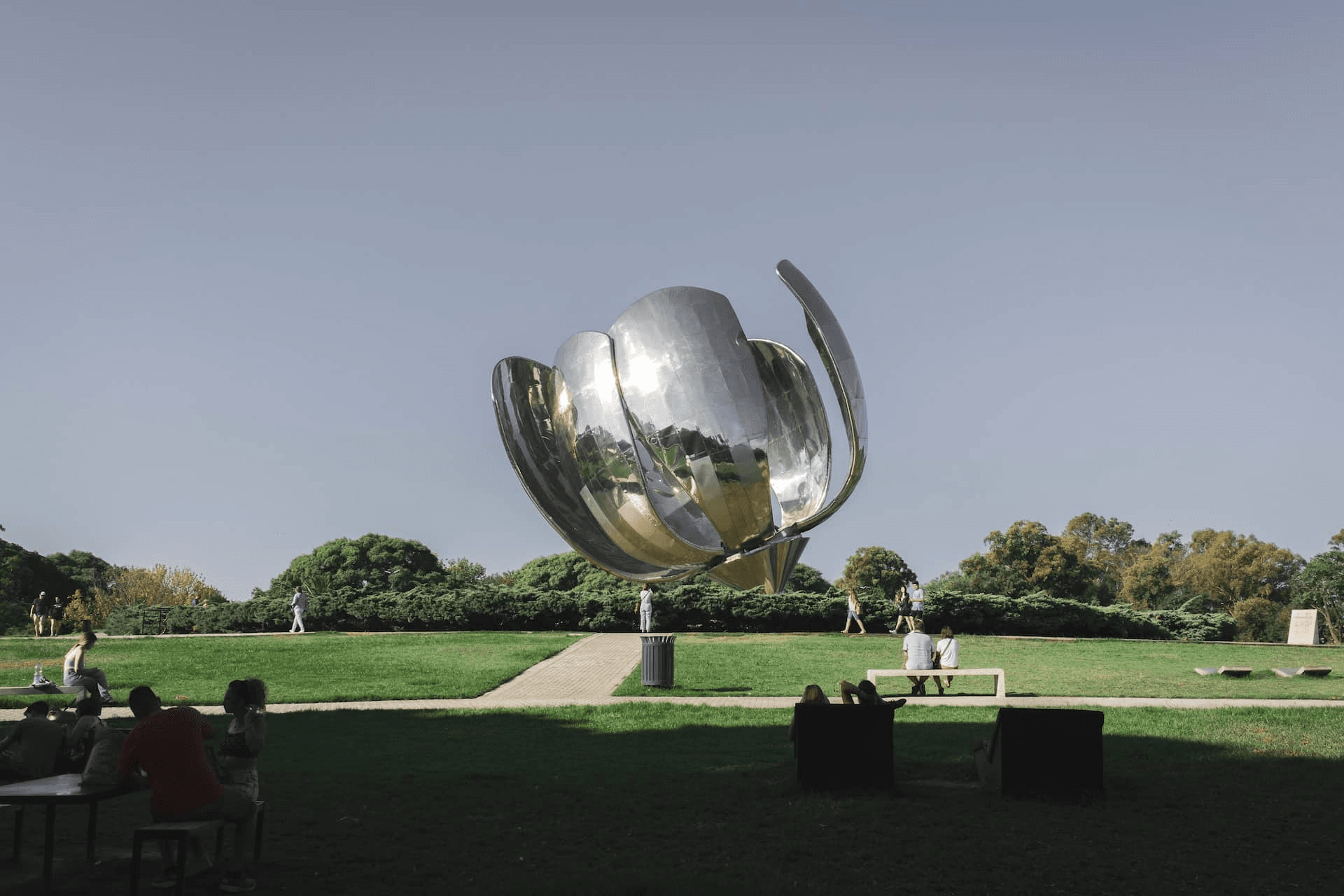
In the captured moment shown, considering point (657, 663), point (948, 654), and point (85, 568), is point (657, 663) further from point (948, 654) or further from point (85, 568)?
point (85, 568)

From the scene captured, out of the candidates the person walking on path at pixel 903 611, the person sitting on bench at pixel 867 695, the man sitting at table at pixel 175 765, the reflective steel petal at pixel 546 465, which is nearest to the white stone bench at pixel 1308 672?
the person walking on path at pixel 903 611

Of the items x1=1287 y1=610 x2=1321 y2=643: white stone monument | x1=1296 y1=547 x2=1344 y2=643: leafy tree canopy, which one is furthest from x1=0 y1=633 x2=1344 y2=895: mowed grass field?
x1=1296 y1=547 x2=1344 y2=643: leafy tree canopy

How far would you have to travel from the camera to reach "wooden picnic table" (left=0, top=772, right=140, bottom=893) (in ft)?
21.7

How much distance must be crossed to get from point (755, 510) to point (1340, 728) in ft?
40.1

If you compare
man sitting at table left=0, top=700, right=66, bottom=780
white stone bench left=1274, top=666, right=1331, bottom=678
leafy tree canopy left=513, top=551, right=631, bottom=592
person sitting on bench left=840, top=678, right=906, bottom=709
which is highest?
leafy tree canopy left=513, top=551, right=631, bottom=592

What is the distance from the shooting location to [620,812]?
9.38m

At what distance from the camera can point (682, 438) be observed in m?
5.34

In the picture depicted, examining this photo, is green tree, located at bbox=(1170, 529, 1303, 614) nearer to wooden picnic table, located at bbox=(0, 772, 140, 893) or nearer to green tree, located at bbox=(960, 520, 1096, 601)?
green tree, located at bbox=(960, 520, 1096, 601)

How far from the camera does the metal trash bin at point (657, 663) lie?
18.7 metres

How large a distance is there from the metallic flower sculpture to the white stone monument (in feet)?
101

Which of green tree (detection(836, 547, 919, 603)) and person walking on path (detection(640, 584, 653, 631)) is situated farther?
green tree (detection(836, 547, 919, 603))

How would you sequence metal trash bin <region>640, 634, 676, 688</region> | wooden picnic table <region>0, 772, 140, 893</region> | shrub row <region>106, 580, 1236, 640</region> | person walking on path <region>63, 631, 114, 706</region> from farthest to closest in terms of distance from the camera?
shrub row <region>106, 580, 1236, 640</region>
metal trash bin <region>640, 634, 676, 688</region>
person walking on path <region>63, 631, 114, 706</region>
wooden picnic table <region>0, 772, 140, 893</region>

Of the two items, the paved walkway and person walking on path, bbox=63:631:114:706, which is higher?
person walking on path, bbox=63:631:114:706

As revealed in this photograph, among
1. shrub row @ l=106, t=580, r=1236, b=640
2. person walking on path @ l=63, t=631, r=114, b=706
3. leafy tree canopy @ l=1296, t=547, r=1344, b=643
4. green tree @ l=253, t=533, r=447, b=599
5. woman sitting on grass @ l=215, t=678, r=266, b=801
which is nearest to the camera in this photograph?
woman sitting on grass @ l=215, t=678, r=266, b=801
